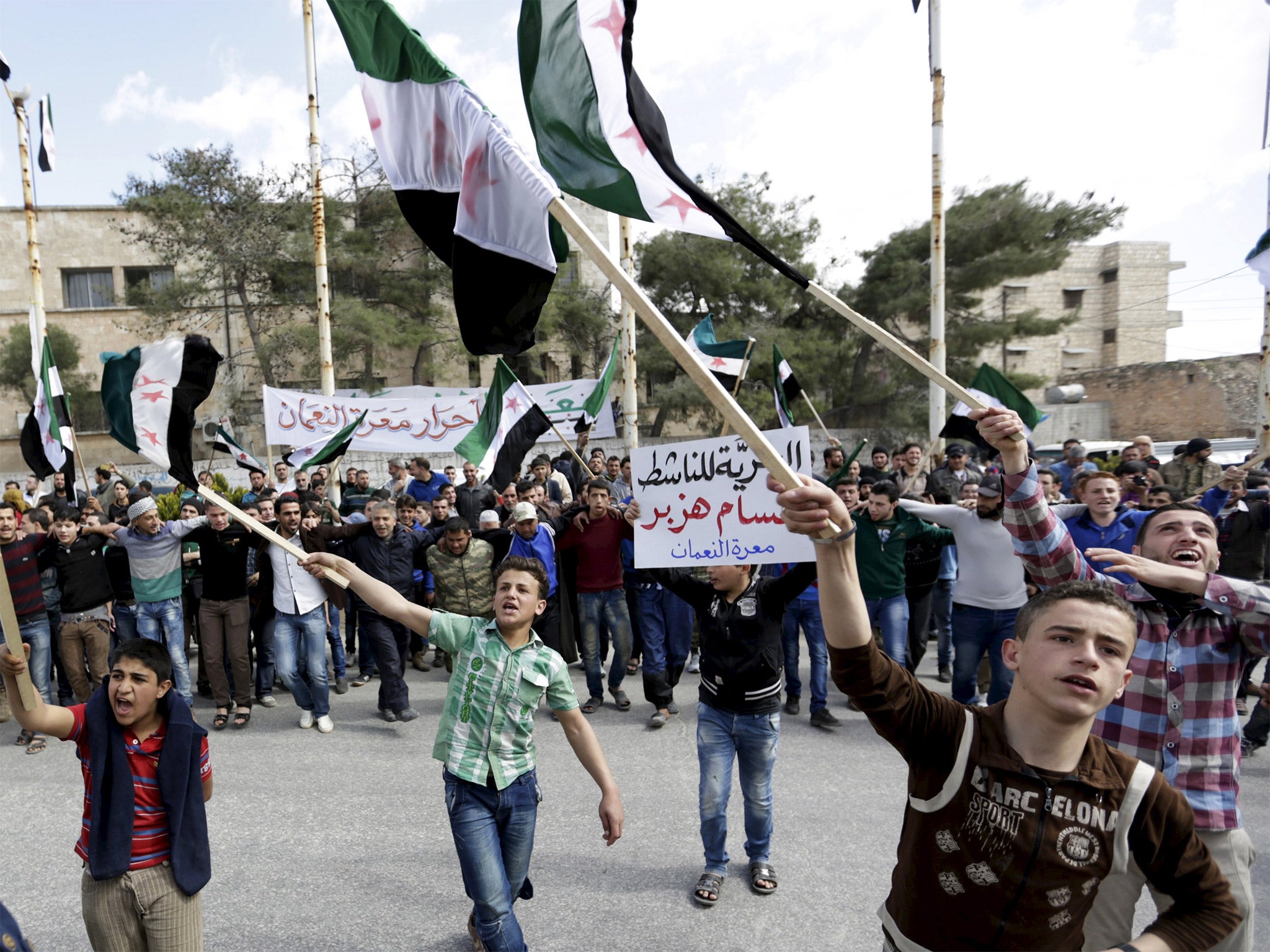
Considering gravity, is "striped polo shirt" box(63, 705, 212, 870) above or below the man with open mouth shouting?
below

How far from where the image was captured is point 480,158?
2.55m

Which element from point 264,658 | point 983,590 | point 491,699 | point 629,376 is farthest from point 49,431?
point 983,590

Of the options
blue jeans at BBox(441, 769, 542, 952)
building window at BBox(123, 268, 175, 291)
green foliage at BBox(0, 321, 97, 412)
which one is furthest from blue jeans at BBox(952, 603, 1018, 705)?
building window at BBox(123, 268, 175, 291)

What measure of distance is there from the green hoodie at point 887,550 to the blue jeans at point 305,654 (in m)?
4.34

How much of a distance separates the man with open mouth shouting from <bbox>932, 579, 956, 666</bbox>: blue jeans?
5089 mm

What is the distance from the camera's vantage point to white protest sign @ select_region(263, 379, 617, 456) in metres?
11.4

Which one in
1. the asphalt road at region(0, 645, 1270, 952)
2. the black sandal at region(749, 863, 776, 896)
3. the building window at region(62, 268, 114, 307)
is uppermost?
the building window at region(62, 268, 114, 307)

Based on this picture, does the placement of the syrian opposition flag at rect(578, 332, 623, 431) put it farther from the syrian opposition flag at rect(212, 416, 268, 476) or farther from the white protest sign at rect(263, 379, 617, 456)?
the syrian opposition flag at rect(212, 416, 268, 476)

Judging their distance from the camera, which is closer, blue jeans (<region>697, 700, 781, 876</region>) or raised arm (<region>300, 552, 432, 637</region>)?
raised arm (<region>300, 552, 432, 637</region>)

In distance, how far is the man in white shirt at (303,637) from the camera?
6.52m

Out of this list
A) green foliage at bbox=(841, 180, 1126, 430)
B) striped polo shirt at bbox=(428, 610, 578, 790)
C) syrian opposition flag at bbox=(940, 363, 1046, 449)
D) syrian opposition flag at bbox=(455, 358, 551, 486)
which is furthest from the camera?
green foliage at bbox=(841, 180, 1126, 430)

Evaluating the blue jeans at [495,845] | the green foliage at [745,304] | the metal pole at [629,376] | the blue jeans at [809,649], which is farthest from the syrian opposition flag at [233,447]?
the green foliage at [745,304]

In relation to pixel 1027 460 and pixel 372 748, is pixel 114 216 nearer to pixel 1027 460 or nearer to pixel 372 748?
pixel 372 748

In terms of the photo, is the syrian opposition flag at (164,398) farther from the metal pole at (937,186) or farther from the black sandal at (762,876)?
the metal pole at (937,186)
